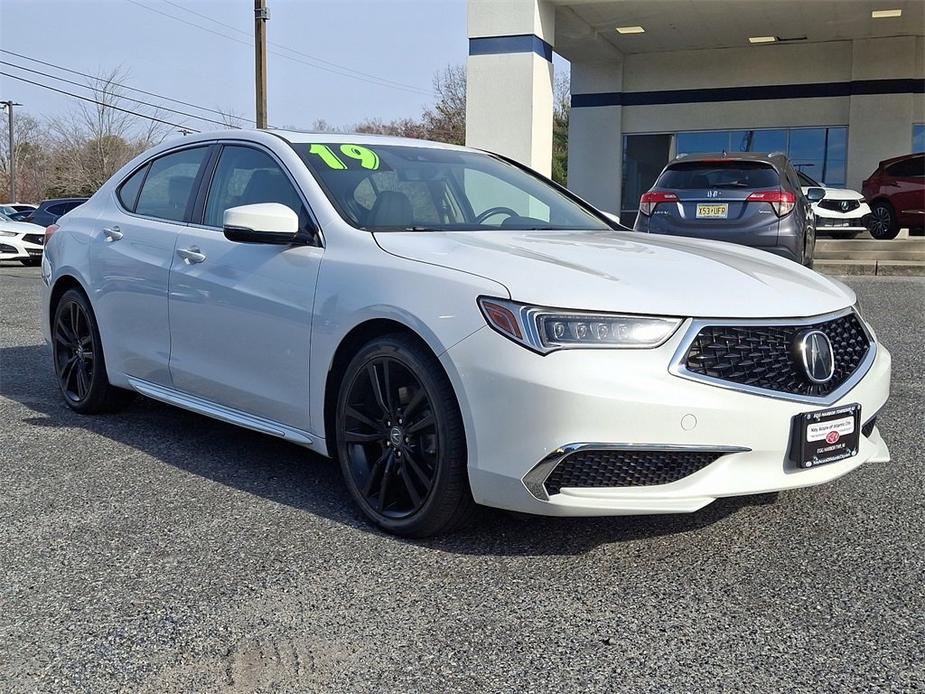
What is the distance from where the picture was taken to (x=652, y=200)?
11.5m

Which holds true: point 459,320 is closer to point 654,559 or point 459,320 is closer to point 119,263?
point 654,559

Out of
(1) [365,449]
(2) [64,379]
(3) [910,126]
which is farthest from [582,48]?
(1) [365,449]

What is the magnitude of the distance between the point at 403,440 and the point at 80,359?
276 cm

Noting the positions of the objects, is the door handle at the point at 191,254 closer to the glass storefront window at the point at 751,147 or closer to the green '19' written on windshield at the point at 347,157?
the green '19' written on windshield at the point at 347,157

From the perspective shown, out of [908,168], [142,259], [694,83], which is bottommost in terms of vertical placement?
[142,259]

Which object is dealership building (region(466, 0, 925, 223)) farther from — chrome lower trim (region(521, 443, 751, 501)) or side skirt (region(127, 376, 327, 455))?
chrome lower trim (region(521, 443, 751, 501))

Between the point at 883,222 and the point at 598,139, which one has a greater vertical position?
the point at 598,139

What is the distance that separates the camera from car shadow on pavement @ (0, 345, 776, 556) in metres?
3.51

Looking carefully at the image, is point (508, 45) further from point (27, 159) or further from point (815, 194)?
point (27, 159)

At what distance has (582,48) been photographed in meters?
21.5

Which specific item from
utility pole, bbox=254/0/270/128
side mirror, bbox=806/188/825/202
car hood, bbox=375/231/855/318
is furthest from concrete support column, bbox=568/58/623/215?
car hood, bbox=375/231/855/318

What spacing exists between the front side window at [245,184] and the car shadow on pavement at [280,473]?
1.10m

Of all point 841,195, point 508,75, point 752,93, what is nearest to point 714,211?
point 508,75

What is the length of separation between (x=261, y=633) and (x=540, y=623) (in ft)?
2.58
